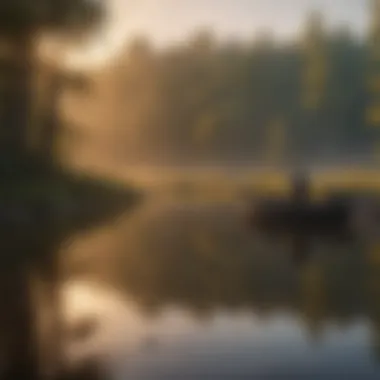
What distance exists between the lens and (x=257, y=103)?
1.91 m

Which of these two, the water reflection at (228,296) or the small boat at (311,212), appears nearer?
the water reflection at (228,296)

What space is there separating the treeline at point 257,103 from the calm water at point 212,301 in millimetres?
222

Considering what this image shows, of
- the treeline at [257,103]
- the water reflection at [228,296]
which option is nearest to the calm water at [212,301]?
the water reflection at [228,296]

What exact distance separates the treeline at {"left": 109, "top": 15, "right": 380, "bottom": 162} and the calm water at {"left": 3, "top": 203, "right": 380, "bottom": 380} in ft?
0.73

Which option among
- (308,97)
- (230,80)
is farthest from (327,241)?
(230,80)

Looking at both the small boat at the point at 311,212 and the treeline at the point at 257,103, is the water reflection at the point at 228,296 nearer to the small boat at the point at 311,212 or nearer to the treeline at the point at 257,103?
the small boat at the point at 311,212

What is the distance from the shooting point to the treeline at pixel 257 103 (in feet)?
6.15

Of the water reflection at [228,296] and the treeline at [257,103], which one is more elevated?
the treeline at [257,103]

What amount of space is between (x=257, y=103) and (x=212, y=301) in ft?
2.78

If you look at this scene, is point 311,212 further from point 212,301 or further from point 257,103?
point 212,301

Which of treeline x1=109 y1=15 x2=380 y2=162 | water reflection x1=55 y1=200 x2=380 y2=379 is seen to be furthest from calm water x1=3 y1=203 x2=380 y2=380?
treeline x1=109 y1=15 x2=380 y2=162

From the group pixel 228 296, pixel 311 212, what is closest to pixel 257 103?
pixel 311 212

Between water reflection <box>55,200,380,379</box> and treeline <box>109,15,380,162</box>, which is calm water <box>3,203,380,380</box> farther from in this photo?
treeline <box>109,15,380,162</box>

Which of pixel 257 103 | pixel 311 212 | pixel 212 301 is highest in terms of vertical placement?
pixel 257 103
